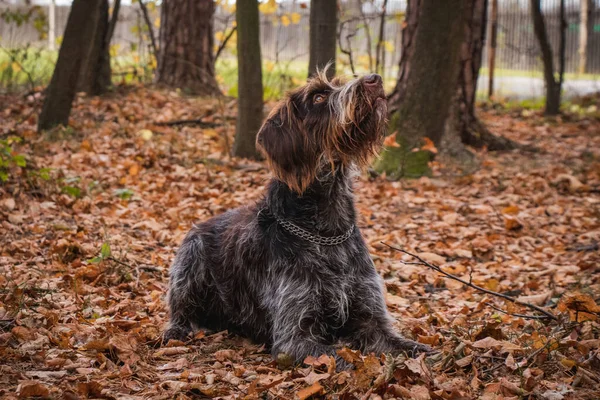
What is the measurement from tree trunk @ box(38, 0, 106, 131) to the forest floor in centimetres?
37

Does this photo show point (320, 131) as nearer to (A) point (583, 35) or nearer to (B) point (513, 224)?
(B) point (513, 224)

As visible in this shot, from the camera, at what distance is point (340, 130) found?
4.71m

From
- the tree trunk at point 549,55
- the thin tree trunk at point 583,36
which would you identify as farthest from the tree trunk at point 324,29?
the thin tree trunk at point 583,36

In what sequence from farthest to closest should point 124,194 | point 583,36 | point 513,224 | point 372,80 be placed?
point 583,36, point 124,194, point 513,224, point 372,80

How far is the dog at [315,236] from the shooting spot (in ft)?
15.3

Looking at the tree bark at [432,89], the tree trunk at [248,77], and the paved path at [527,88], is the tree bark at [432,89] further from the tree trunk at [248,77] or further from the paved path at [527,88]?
the paved path at [527,88]

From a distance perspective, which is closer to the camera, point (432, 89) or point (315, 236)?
point (315, 236)

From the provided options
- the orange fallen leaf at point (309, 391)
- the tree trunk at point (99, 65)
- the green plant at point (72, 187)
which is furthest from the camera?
the tree trunk at point (99, 65)

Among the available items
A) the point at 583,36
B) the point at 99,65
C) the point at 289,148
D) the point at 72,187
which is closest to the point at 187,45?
the point at 99,65

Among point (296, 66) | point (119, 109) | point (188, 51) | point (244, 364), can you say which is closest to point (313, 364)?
point (244, 364)

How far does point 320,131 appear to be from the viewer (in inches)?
189

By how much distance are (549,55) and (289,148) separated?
42.8 ft

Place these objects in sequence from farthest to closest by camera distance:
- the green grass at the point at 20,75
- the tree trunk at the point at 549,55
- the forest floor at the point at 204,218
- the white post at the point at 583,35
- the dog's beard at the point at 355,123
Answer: the white post at the point at 583,35 → the tree trunk at the point at 549,55 → the green grass at the point at 20,75 → the dog's beard at the point at 355,123 → the forest floor at the point at 204,218

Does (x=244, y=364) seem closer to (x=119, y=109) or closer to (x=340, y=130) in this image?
(x=340, y=130)
